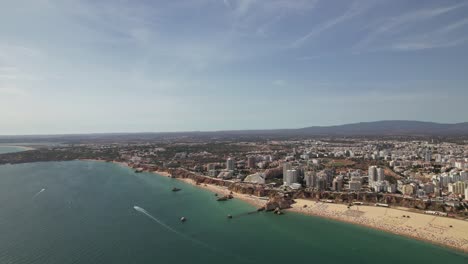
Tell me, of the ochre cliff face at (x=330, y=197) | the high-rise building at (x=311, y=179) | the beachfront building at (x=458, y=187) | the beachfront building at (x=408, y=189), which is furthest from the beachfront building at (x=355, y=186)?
the beachfront building at (x=458, y=187)

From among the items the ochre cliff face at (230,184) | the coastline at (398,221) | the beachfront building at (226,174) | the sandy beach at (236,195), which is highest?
the beachfront building at (226,174)

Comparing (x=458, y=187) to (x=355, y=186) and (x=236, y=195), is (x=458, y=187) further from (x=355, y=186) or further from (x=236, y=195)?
(x=236, y=195)

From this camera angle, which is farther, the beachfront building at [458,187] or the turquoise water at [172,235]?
the beachfront building at [458,187]

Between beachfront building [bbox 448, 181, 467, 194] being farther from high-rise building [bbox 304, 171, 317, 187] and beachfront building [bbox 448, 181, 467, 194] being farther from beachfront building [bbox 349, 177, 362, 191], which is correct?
high-rise building [bbox 304, 171, 317, 187]

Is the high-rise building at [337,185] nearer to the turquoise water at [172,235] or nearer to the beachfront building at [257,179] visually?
the beachfront building at [257,179]

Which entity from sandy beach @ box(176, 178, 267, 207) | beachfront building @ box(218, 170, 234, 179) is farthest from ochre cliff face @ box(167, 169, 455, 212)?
beachfront building @ box(218, 170, 234, 179)

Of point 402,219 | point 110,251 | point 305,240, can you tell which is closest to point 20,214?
point 110,251

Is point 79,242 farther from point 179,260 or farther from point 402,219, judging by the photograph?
point 402,219
